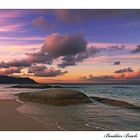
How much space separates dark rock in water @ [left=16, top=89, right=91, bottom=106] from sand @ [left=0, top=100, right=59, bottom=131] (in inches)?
3.8

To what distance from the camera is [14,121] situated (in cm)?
278

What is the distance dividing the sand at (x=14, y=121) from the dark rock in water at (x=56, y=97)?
0.32 feet

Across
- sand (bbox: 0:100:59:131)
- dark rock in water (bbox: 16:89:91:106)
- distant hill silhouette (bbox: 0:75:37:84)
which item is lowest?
sand (bbox: 0:100:59:131)

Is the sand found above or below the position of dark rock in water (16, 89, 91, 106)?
below

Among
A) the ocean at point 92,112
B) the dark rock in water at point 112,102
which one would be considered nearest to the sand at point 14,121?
the ocean at point 92,112

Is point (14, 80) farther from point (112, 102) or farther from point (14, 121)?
point (112, 102)

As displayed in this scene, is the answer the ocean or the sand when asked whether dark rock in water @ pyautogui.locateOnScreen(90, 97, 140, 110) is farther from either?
the sand

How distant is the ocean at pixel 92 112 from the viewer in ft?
9.05

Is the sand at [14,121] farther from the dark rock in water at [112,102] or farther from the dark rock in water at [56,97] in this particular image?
the dark rock in water at [112,102]

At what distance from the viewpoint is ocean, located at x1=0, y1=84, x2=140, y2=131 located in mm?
2760

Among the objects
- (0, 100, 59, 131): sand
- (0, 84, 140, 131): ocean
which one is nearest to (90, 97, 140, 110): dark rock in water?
(0, 84, 140, 131): ocean

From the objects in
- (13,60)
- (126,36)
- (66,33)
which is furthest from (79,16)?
(13,60)

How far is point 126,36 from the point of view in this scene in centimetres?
283

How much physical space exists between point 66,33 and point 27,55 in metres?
0.28
